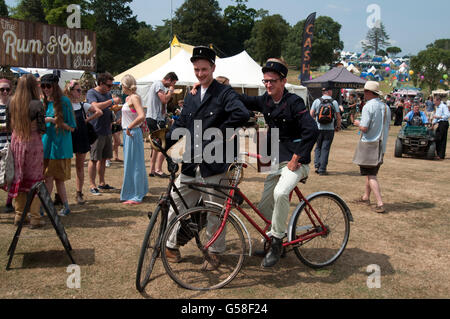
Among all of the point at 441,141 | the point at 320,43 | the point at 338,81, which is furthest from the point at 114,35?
the point at 441,141

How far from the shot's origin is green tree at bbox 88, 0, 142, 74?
64.9 m

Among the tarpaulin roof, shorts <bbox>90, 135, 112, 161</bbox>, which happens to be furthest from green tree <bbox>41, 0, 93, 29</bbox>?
shorts <bbox>90, 135, 112, 161</bbox>

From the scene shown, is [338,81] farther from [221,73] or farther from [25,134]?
[25,134]

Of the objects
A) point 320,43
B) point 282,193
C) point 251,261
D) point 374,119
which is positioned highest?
point 320,43

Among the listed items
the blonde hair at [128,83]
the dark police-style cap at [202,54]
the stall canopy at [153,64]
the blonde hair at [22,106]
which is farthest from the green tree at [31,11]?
the dark police-style cap at [202,54]

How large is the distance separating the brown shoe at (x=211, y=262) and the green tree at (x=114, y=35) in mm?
64982

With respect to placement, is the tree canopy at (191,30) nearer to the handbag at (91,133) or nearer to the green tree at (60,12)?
the green tree at (60,12)

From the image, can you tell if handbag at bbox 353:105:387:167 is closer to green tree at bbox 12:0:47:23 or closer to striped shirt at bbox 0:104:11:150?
striped shirt at bbox 0:104:11:150

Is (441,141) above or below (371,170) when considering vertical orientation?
above

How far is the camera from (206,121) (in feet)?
12.1

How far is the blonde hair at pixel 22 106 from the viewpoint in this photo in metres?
4.46

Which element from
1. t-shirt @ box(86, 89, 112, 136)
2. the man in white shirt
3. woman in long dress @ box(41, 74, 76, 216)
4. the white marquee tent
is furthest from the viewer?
the white marquee tent

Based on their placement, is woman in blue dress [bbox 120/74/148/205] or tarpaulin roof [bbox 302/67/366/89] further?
tarpaulin roof [bbox 302/67/366/89]

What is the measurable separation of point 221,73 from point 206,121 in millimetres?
18448
